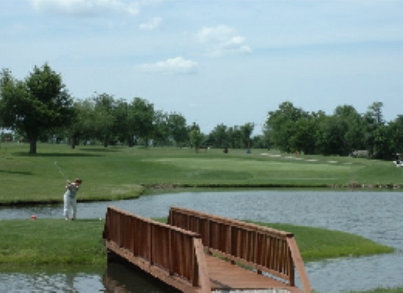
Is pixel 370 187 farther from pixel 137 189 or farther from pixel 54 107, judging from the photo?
pixel 54 107

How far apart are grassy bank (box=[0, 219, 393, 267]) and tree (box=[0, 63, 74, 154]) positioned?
67.4 meters

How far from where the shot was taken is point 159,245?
2153cm

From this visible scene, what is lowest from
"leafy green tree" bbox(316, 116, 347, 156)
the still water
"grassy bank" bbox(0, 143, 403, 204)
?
the still water

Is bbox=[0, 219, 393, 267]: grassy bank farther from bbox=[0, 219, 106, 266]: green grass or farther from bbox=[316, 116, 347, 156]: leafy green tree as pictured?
bbox=[316, 116, 347, 156]: leafy green tree

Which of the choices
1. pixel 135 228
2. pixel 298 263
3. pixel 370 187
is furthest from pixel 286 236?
pixel 370 187

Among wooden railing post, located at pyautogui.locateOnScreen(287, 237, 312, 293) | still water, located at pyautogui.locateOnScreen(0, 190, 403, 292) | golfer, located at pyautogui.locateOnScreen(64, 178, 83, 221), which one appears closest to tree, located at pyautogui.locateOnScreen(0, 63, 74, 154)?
still water, located at pyautogui.locateOnScreen(0, 190, 403, 292)

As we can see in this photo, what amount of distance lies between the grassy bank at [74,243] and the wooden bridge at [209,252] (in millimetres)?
1433

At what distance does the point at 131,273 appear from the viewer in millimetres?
25219

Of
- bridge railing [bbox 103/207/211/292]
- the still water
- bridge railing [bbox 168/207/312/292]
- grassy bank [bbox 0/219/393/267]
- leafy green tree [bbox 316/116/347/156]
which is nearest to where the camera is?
bridge railing [bbox 103/207/211/292]

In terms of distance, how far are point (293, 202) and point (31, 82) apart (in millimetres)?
57968

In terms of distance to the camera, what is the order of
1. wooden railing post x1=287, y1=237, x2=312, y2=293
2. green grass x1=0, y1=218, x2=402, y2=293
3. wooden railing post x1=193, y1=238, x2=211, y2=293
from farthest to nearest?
green grass x1=0, y1=218, x2=402, y2=293 → wooden railing post x1=287, y1=237, x2=312, y2=293 → wooden railing post x1=193, y1=238, x2=211, y2=293

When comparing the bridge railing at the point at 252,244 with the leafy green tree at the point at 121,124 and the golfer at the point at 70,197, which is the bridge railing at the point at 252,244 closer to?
the golfer at the point at 70,197

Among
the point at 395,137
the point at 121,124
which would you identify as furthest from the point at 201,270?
the point at 121,124

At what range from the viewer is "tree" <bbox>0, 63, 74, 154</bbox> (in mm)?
98062
